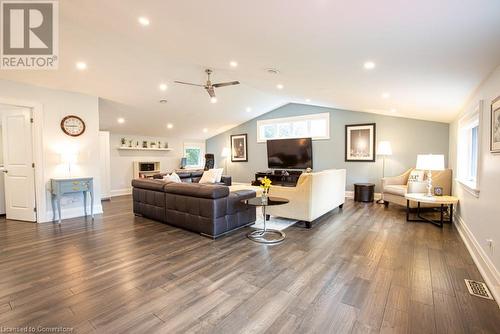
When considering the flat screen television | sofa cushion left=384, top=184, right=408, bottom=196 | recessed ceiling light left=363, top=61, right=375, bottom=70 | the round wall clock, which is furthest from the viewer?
the flat screen television

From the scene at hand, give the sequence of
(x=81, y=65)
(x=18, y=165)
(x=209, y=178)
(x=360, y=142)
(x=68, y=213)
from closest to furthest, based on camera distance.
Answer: (x=81, y=65)
(x=18, y=165)
(x=68, y=213)
(x=209, y=178)
(x=360, y=142)

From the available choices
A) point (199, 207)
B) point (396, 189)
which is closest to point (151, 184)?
point (199, 207)

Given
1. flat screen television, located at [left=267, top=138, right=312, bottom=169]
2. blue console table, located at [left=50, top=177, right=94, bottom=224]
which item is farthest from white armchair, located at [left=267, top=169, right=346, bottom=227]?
blue console table, located at [left=50, top=177, right=94, bottom=224]

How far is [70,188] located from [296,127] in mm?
6517

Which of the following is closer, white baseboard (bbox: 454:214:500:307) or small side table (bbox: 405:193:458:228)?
white baseboard (bbox: 454:214:500:307)

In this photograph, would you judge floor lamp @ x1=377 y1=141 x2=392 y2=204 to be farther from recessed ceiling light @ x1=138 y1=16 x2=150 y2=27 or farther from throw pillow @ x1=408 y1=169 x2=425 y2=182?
recessed ceiling light @ x1=138 y1=16 x2=150 y2=27

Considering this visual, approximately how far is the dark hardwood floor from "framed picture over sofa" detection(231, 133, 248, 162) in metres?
6.04

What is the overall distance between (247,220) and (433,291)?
2.66 meters

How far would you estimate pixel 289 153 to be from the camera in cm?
833

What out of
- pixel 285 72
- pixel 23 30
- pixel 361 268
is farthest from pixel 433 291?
pixel 23 30

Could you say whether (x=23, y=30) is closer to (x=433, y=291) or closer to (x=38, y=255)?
(x=38, y=255)

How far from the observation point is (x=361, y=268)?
8.97 ft

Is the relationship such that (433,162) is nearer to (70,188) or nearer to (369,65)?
(369,65)

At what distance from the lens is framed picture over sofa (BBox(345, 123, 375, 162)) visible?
7.06 meters
